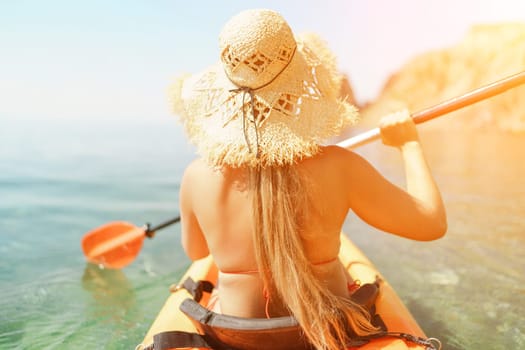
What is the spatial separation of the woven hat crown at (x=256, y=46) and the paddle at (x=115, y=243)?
2435 mm

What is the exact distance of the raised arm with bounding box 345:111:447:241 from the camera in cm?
134

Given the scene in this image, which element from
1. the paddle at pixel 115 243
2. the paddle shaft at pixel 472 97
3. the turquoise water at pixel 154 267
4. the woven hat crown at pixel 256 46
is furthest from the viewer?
the paddle at pixel 115 243

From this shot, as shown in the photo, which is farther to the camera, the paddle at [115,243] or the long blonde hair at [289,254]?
the paddle at [115,243]

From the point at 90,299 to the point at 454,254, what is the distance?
2.99 meters

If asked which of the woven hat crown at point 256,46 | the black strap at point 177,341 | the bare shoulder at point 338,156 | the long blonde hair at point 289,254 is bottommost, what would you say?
the black strap at point 177,341

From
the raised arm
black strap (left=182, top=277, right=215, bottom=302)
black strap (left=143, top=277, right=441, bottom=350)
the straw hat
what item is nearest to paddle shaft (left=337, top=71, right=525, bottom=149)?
the raised arm

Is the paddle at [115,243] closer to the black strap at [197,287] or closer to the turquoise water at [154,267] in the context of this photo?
the turquoise water at [154,267]

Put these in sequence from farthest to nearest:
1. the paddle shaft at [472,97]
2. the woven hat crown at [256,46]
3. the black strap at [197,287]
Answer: the black strap at [197,287]
the paddle shaft at [472,97]
the woven hat crown at [256,46]

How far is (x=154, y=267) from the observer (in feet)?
13.2

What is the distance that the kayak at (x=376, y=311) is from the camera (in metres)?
1.60

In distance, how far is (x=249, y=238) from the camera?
138 centimetres

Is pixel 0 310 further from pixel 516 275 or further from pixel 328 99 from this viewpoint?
pixel 516 275

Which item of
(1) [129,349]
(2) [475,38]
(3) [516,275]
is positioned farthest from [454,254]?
(2) [475,38]

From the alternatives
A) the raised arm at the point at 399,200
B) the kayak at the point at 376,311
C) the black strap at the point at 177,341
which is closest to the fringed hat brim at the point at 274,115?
the raised arm at the point at 399,200
